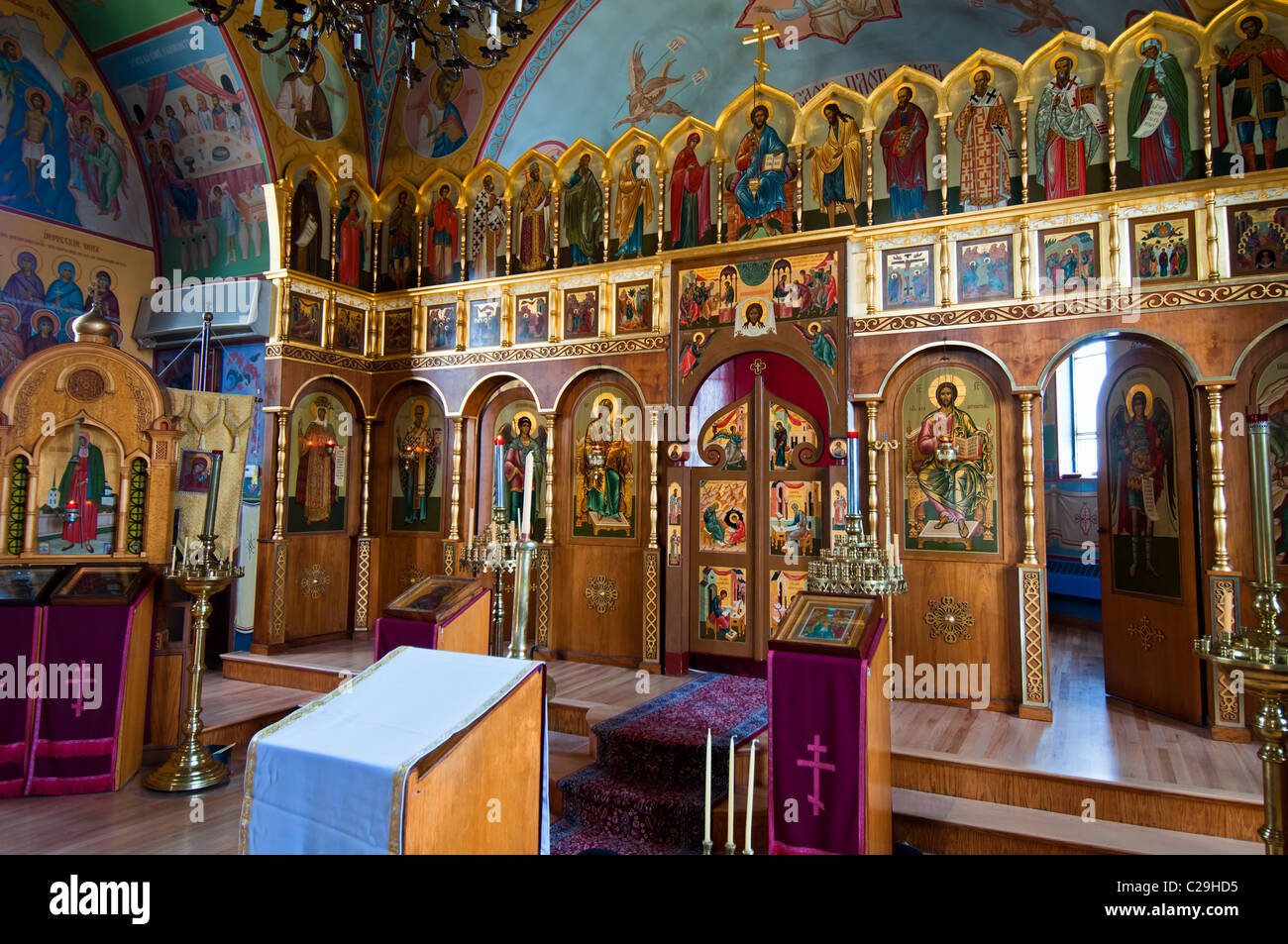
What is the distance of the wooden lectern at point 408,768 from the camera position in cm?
226

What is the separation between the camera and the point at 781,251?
27.5 ft

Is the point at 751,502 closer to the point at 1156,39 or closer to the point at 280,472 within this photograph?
the point at 1156,39

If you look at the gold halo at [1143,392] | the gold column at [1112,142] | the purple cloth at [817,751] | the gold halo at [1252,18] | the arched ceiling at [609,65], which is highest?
the arched ceiling at [609,65]

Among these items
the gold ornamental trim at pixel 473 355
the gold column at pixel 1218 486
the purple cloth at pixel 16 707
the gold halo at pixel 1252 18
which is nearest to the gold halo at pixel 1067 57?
the gold halo at pixel 1252 18

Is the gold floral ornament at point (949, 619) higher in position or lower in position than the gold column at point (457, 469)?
lower

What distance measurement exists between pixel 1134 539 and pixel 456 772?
23.8ft

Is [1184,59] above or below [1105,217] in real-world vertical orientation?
above

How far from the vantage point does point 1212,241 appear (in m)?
6.79

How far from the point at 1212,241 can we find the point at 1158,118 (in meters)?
1.31

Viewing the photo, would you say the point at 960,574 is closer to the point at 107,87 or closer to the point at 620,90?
the point at 620,90

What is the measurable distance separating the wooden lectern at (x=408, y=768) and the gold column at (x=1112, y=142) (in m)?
7.35

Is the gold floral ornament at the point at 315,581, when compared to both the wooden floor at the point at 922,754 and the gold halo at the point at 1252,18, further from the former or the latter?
the gold halo at the point at 1252,18

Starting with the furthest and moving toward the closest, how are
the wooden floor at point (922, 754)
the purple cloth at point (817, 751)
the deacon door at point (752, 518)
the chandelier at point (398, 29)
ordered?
1. the deacon door at point (752, 518)
2. the chandelier at point (398, 29)
3. the wooden floor at point (922, 754)
4. the purple cloth at point (817, 751)

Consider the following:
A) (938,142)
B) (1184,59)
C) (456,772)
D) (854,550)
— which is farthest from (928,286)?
(456,772)
